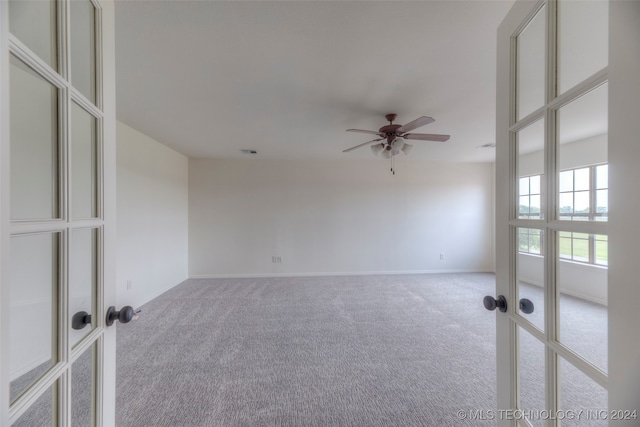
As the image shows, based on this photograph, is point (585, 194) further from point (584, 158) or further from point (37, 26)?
point (37, 26)

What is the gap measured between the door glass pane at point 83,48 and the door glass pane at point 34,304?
0.49 m

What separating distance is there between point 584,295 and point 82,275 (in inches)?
55.8

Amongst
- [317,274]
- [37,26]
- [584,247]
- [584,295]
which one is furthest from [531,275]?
[317,274]

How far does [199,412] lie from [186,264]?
3324 mm

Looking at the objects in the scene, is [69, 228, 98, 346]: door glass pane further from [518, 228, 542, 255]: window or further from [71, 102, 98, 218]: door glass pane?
[518, 228, 542, 255]: window

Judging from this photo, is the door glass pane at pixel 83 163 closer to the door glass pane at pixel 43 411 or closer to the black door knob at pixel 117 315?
the black door knob at pixel 117 315

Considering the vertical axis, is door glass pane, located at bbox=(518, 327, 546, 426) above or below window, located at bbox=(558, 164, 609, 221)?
below

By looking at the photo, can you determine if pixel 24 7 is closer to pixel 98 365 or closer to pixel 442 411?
pixel 98 365

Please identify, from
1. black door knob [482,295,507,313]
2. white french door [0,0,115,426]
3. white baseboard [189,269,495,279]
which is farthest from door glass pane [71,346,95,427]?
white baseboard [189,269,495,279]

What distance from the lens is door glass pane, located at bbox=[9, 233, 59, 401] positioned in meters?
0.51

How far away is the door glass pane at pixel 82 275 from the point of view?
67 cm

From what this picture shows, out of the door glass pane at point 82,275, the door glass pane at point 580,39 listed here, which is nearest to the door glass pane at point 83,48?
the door glass pane at point 82,275

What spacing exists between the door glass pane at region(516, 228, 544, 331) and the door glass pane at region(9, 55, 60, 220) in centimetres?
144

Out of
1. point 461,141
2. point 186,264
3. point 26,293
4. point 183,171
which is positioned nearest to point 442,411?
point 26,293
